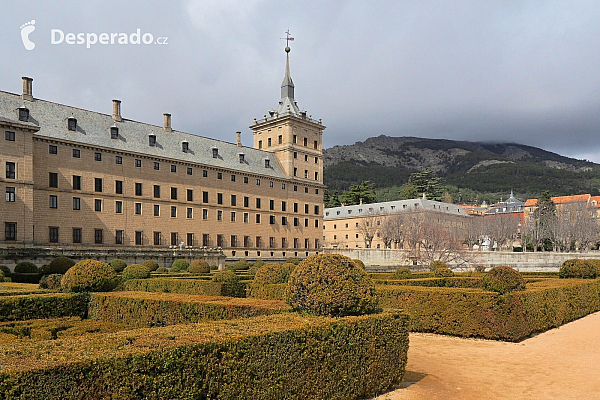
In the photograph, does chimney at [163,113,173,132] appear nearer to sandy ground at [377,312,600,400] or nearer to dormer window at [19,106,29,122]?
dormer window at [19,106,29,122]

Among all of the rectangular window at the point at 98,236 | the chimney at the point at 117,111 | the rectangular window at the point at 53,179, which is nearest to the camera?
the rectangular window at the point at 53,179

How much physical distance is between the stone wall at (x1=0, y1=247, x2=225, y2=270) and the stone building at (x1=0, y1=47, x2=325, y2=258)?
401cm

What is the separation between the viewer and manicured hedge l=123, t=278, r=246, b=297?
672 inches

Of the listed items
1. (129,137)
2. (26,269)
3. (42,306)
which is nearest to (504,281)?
(42,306)

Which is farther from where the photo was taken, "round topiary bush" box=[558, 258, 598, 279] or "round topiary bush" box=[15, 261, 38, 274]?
"round topiary bush" box=[15, 261, 38, 274]

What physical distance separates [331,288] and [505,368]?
15.6ft

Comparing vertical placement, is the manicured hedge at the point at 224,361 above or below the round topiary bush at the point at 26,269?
above

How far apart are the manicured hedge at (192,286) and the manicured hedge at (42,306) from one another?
3530mm

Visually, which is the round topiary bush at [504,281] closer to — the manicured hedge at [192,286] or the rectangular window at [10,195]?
the manicured hedge at [192,286]

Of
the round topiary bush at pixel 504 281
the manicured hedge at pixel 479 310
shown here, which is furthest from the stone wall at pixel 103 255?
the round topiary bush at pixel 504 281

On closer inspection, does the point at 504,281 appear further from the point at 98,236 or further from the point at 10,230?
the point at 98,236

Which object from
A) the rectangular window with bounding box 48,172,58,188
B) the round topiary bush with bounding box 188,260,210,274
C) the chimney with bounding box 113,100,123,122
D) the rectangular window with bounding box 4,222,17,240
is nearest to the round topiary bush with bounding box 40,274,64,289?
the round topiary bush with bounding box 188,260,210,274

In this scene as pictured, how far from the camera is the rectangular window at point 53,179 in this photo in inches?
1556

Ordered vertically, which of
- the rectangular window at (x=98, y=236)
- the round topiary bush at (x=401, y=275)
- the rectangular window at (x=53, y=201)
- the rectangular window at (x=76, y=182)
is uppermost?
the rectangular window at (x=76, y=182)
